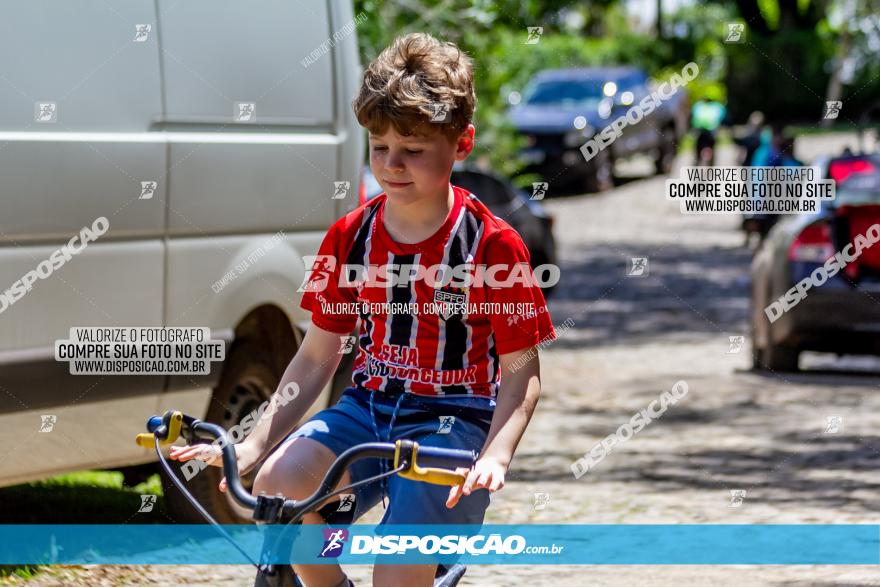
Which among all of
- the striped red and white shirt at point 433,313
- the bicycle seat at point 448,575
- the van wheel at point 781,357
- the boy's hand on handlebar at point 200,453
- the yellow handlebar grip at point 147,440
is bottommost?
the van wheel at point 781,357

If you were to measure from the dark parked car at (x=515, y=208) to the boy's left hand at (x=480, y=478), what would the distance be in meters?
12.3

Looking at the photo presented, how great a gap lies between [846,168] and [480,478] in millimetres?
Answer: 9134

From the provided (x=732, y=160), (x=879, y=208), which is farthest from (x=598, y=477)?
(x=732, y=160)

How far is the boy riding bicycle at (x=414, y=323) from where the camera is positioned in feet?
11.1

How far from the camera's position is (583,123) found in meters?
26.3

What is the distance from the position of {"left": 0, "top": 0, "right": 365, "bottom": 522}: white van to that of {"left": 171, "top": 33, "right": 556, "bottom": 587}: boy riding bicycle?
1.93 meters

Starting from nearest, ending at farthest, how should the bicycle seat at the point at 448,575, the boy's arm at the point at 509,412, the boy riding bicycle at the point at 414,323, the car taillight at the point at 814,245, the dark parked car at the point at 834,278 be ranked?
the boy's arm at the point at 509,412 → the boy riding bicycle at the point at 414,323 → the bicycle seat at the point at 448,575 → the dark parked car at the point at 834,278 → the car taillight at the point at 814,245

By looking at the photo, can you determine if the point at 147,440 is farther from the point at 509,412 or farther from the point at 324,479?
the point at 509,412

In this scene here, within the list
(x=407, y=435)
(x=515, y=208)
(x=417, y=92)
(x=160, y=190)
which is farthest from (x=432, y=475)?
(x=515, y=208)

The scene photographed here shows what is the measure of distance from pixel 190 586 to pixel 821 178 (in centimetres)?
714

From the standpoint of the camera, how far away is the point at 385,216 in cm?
373

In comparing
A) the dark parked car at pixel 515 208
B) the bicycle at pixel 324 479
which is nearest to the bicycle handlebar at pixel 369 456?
the bicycle at pixel 324 479

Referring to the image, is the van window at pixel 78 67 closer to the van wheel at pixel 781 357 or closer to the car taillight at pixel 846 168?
the van wheel at pixel 781 357

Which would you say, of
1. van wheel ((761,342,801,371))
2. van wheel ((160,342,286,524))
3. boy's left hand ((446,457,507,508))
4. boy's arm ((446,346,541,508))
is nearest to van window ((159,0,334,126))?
van wheel ((160,342,286,524))
